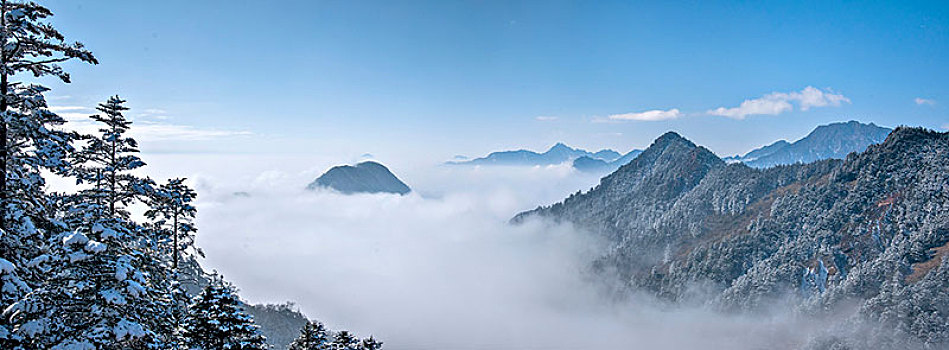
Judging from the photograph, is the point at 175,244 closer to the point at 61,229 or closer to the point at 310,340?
the point at 61,229

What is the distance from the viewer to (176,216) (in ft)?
86.4

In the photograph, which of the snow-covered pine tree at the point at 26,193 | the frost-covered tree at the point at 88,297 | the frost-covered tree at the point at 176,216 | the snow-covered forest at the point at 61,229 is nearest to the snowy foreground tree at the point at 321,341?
the frost-covered tree at the point at 176,216

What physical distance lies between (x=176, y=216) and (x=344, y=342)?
70.3 ft

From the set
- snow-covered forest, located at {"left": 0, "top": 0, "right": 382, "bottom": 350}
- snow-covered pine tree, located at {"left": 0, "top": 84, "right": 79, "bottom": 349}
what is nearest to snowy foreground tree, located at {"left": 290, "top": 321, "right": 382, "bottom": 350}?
snow-covered forest, located at {"left": 0, "top": 0, "right": 382, "bottom": 350}

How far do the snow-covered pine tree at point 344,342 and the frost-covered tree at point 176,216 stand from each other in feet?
62.6

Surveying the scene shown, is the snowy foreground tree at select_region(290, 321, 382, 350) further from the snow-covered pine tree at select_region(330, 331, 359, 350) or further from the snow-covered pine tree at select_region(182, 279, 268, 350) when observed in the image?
the snow-covered pine tree at select_region(182, 279, 268, 350)

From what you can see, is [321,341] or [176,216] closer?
[176,216]

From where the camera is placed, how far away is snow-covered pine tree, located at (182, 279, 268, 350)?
23.1m

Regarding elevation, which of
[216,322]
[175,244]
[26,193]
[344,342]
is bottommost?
[344,342]

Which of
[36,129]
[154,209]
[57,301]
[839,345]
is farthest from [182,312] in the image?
[839,345]

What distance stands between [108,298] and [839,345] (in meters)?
206

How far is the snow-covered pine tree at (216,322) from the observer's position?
75.8ft

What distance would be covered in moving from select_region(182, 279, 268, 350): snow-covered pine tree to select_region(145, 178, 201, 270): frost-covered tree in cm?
305

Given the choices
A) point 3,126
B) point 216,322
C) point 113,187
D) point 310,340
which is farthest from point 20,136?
point 310,340
